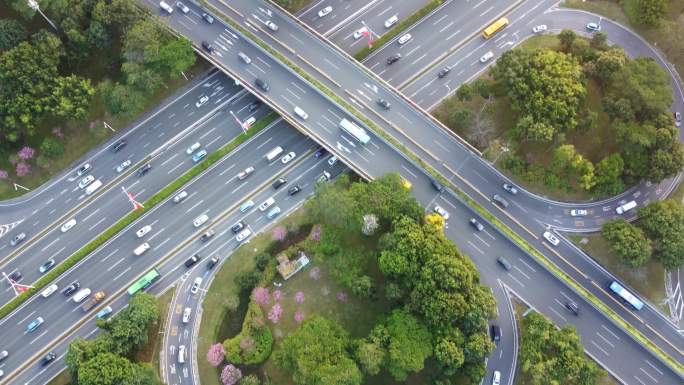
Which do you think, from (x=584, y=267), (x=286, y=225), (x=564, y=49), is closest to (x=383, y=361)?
(x=286, y=225)


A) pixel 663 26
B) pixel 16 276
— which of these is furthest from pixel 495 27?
pixel 16 276

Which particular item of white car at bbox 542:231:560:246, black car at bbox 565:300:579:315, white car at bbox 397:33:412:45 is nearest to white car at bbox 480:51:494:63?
white car at bbox 397:33:412:45

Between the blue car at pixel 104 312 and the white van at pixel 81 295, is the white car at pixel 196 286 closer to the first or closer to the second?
the blue car at pixel 104 312

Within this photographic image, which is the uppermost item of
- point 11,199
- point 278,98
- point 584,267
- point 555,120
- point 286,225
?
point 11,199

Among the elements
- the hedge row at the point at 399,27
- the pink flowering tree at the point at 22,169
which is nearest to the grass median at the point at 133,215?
the pink flowering tree at the point at 22,169

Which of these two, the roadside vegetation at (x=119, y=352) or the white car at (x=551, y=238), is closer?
the roadside vegetation at (x=119, y=352)

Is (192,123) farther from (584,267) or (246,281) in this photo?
(584,267)
